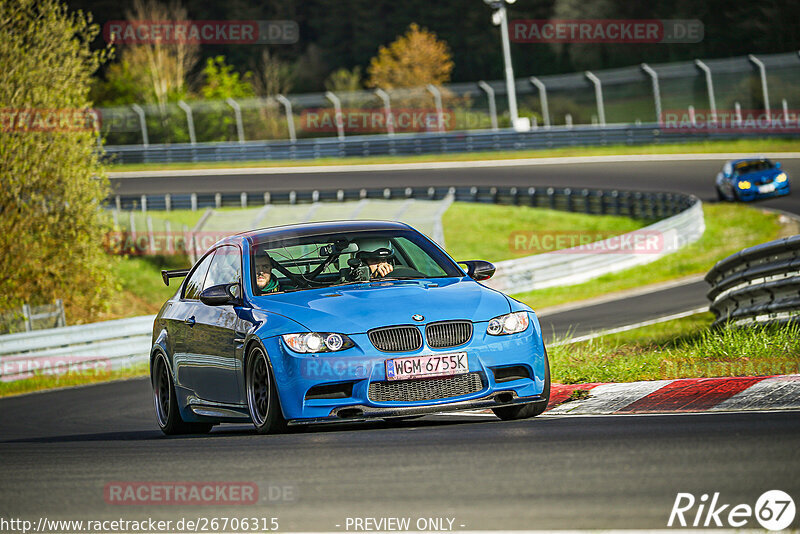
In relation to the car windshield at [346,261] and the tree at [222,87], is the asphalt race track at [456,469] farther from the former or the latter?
the tree at [222,87]

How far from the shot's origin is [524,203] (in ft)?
131

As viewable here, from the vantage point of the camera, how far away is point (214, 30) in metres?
107

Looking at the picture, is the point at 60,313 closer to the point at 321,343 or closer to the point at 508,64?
the point at 321,343

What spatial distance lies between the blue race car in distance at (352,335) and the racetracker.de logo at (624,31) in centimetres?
7689

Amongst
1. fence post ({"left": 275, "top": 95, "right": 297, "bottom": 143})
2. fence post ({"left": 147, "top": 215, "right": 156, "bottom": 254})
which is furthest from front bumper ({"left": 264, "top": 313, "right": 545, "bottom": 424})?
fence post ({"left": 275, "top": 95, "right": 297, "bottom": 143})

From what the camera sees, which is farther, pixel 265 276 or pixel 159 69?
pixel 159 69

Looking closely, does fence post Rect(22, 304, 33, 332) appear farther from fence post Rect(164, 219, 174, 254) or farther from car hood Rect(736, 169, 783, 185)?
car hood Rect(736, 169, 783, 185)

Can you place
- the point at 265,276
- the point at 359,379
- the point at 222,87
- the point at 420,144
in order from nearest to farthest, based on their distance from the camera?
the point at 359,379, the point at 265,276, the point at 420,144, the point at 222,87

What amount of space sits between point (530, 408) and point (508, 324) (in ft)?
2.12

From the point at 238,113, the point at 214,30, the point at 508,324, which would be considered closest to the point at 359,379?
the point at 508,324

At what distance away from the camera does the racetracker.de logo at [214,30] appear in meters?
80.7

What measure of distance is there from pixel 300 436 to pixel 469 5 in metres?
95.6

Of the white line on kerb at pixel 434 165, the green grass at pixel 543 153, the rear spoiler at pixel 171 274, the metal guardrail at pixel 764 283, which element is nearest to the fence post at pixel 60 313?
the metal guardrail at pixel 764 283

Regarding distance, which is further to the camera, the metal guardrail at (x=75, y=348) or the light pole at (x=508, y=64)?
the light pole at (x=508, y=64)
